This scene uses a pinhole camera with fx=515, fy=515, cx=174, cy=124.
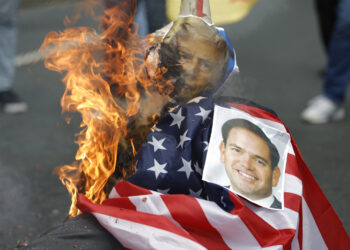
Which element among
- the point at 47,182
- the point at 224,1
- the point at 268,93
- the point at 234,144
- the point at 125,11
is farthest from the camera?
the point at 268,93

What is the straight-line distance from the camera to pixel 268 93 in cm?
497

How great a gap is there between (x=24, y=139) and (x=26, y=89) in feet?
4.29

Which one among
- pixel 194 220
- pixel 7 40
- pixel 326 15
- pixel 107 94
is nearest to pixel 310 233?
pixel 194 220

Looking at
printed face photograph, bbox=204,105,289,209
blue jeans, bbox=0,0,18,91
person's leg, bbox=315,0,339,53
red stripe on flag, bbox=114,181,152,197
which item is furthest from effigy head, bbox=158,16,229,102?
person's leg, bbox=315,0,339,53

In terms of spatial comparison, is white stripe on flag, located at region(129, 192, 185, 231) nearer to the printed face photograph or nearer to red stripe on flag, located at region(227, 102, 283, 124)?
the printed face photograph

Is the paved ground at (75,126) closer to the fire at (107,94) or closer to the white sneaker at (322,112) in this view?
the white sneaker at (322,112)

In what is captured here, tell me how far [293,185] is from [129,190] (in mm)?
603

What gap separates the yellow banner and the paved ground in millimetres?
131

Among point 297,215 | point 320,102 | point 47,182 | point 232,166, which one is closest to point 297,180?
point 297,215

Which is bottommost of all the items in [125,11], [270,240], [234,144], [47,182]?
[47,182]

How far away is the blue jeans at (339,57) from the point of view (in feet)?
13.4

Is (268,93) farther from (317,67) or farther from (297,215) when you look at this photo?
(297,215)

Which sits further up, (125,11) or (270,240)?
(125,11)

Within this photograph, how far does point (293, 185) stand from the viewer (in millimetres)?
1900
